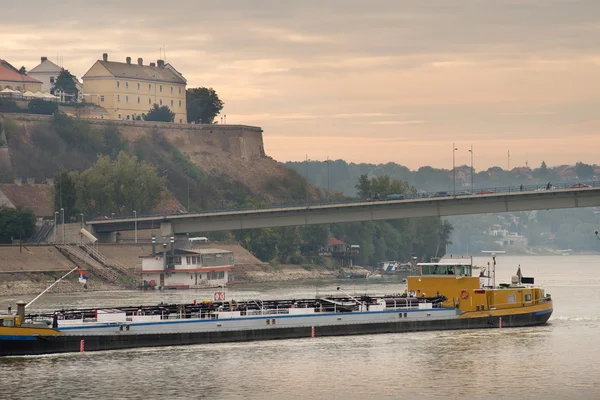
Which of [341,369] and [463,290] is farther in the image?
[463,290]

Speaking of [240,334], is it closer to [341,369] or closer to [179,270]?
[341,369]

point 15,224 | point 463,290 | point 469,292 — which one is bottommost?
point 469,292

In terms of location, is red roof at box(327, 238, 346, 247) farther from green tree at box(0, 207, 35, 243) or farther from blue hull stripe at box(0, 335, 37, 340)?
blue hull stripe at box(0, 335, 37, 340)

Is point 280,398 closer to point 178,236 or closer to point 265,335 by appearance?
point 265,335

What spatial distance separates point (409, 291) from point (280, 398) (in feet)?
84.1

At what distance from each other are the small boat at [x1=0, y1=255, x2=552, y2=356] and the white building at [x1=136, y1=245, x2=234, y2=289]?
211 ft

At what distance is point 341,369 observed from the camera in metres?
57.2

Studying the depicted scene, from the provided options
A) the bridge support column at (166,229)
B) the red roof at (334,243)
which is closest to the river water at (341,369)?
the bridge support column at (166,229)

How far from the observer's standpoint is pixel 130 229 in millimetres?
155250

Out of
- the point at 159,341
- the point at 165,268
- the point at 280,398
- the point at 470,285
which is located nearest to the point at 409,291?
the point at 470,285

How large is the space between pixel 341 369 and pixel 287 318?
10.6 meters

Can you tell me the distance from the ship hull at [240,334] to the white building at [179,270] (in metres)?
68.4

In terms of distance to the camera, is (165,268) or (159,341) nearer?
(159,341)

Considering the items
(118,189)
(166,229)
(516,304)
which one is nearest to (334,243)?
(118,189)
